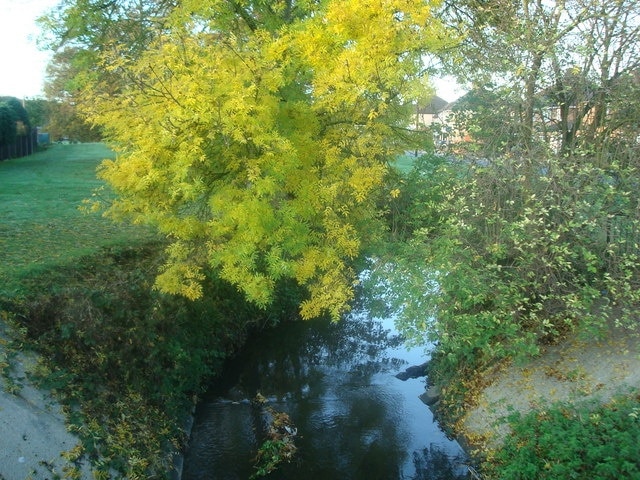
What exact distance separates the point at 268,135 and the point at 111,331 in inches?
162

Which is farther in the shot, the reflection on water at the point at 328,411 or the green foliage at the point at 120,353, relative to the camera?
the reflection on water at the point at 328,411

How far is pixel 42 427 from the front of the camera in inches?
288

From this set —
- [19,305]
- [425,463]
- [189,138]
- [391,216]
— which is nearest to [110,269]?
[19,305]

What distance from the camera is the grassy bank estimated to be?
26.7 ft

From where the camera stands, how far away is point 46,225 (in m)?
13.4

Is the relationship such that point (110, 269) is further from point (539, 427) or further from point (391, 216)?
point (539, 427)

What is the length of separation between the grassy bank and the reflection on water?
25.1 inches

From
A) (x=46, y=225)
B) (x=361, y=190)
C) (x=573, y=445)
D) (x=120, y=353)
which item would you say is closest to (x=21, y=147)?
(x=46, y=225)

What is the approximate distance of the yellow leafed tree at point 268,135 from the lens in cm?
844

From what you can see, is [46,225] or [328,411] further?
[46,225]

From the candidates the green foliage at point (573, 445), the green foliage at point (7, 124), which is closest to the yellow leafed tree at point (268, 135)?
the green foliage at point (573, 445)

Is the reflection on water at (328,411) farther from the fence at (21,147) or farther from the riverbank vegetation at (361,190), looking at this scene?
the fence at (21,147)

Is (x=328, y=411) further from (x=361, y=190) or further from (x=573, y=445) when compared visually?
(x=573, y=445)

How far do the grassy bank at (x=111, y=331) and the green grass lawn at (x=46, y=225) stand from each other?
39 millimetres
